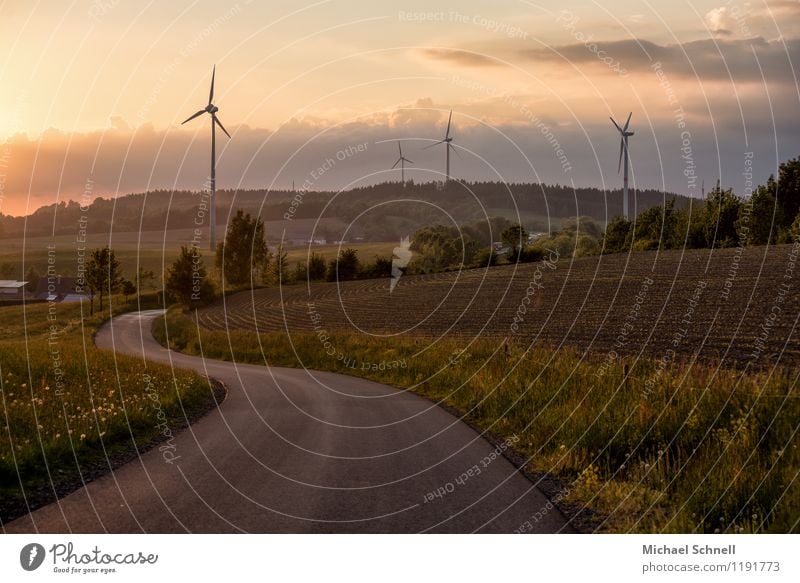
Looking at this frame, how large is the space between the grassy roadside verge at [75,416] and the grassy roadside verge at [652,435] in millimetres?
7760

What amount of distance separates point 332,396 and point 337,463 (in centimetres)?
1245

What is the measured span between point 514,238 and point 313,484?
86.6m

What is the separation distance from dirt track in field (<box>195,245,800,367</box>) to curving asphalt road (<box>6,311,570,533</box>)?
17027 mm

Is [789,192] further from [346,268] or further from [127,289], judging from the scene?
[127,289]

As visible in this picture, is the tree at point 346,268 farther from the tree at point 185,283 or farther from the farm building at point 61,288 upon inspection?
the farm building at point 61,288

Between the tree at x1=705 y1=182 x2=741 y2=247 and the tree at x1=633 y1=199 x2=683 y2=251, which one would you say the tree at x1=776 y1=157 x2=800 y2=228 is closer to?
the tree at x1=705 y1=182 x2=741 y2=247

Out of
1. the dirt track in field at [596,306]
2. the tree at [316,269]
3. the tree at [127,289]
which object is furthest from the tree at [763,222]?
the tree at [127,289]

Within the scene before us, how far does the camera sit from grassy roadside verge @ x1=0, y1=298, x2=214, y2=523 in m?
13.1

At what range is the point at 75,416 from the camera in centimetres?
1728

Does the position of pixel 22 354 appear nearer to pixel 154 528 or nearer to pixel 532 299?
pixel 154 528

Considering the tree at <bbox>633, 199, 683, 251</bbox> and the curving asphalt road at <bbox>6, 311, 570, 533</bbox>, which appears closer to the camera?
the curving asphalt road at <bbox>6, 311, 570, 533</bbox>

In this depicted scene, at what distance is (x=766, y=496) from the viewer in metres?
10.3

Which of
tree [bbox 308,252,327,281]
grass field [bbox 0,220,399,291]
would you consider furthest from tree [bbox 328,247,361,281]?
tree [bbox 308,252,327,281]

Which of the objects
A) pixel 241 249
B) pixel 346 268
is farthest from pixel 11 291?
pixel 346 268
